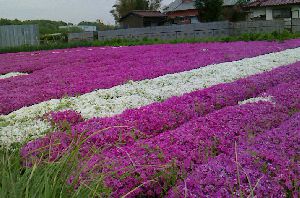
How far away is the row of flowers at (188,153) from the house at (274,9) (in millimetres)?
43620

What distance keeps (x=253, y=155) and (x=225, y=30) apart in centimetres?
3409

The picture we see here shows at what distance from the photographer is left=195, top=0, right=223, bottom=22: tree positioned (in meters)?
50.2

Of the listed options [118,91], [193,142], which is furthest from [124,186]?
[118,91]

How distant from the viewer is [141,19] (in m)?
61.6

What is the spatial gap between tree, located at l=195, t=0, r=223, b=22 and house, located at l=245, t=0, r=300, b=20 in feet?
15.9

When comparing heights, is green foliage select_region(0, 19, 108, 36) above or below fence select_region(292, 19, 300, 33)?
above

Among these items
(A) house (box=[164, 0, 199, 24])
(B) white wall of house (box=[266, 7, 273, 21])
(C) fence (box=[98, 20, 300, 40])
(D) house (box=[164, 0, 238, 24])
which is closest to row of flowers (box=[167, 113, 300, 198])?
(C) fence (box=[98, 20, 300, 40])

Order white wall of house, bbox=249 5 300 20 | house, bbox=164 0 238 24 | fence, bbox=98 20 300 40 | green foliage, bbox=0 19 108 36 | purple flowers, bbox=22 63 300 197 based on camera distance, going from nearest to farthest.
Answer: purple flowers, bbox=22 63 300 197, fence, bbox=98 20 300 40, white wall of house, bbox=249 5 300 20, green foliage, bbox=0 19 108 36, house, bbox=164 0 238 24

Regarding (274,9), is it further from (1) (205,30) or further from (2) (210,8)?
(1) (205,30)

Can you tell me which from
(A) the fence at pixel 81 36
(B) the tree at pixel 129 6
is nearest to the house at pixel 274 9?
(A) the fence at pixel 81 36

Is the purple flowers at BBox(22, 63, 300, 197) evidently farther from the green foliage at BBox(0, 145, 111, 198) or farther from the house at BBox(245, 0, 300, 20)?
the house at BBox(245, 0, 300, 20)

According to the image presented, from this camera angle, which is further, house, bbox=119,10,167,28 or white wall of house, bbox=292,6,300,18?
house, bbox=119,10,167,28

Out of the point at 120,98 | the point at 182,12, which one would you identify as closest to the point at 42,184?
the point at 120,98

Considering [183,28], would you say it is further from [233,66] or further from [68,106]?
[68,106]
